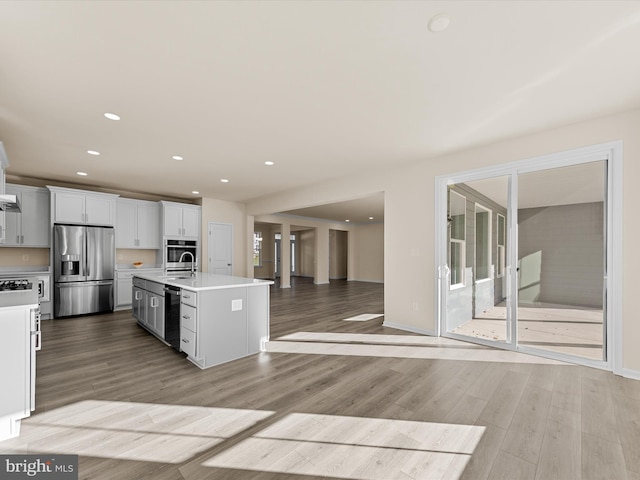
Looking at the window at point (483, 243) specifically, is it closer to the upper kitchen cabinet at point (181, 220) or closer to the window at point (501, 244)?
the window at point (501, 244)

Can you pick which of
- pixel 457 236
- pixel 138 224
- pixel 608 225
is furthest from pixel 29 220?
pixel 608 225

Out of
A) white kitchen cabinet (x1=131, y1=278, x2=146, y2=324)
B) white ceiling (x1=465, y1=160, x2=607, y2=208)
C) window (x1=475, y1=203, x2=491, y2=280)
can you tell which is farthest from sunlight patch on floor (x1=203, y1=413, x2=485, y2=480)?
white kitchen cabinet (x1=131, y1=278, x2=146, y2=324)

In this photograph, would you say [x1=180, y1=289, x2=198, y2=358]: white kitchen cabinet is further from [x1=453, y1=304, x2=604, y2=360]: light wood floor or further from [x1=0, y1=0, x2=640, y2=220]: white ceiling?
[x1=453, y1=304, x2=604, y2=360]: light wood floor

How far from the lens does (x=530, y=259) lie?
3.67 metres

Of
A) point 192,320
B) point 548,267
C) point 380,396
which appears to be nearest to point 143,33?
point 192,320

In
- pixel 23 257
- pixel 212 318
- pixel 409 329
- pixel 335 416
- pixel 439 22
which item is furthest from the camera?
pixel 23 257

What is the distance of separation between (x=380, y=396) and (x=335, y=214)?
809cm

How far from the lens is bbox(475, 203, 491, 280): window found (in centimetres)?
417

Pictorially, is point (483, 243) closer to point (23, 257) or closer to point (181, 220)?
point (181, 220)

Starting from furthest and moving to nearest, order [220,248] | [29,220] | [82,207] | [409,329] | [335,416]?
[220,248]
[82,207]
[29,220]
[409,329]
[335,416]

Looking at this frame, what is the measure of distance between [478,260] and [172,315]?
4234 mm

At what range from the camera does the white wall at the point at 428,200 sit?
297 cm

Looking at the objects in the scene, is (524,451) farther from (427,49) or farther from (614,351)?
(427,49)

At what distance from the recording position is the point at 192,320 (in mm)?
3236
